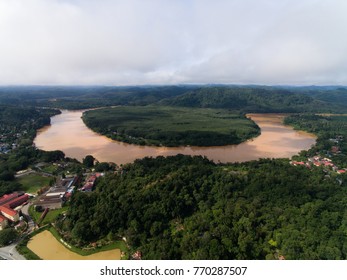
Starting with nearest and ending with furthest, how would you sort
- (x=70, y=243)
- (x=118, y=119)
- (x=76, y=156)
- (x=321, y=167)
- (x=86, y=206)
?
(x=70, y=243) < (x=86, y=206) < (x=321, y=167) < (x=76, y=156) < (x=118, y=119)

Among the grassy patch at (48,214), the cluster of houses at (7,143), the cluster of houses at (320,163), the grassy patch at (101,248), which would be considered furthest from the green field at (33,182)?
the cluster of houses at (320,163)

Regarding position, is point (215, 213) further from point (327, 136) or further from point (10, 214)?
point (327, 136)

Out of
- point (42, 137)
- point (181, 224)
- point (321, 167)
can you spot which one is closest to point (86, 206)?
point (181, 224)

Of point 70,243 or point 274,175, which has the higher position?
point 274,175

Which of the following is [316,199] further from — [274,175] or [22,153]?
[22,153]

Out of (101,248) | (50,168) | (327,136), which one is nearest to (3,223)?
(101,248)

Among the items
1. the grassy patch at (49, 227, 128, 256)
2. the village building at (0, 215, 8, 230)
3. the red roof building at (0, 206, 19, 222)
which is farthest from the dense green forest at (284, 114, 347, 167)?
the village building at (0, 215, 8, 230)

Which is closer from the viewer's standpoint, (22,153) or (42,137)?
(22,153)
